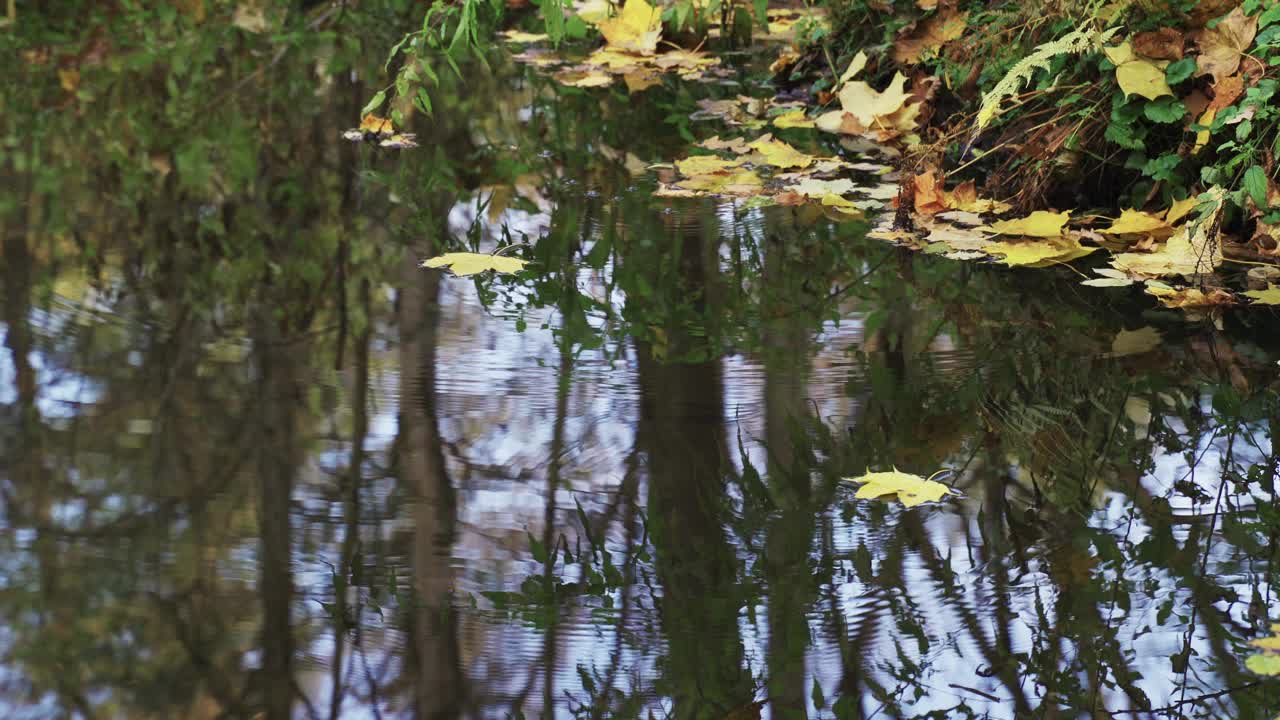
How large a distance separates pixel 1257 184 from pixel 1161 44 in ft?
1.77

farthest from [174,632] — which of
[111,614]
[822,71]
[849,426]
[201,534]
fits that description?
[822,71]

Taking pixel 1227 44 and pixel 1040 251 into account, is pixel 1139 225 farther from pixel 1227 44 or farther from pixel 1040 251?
pixel 1227 44

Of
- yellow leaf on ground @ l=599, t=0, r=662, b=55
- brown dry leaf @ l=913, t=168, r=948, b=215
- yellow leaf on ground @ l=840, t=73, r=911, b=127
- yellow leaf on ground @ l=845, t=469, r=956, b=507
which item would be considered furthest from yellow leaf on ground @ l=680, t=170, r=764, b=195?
yellow leaf on ground @ l=845, t=469, r=956, b=507

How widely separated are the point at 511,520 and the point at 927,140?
2604 mm

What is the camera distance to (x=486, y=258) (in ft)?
11.4

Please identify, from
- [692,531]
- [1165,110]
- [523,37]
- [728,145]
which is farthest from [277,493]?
[523,37]

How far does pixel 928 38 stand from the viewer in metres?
4.62

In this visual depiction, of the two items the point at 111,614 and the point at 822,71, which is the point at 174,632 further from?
the point at 822,71

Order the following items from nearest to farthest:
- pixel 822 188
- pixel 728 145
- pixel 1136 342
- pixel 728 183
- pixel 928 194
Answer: pixel 1136 342, pixel 928 194, pixel 822 188, pixel 728 183, pixel 728 145

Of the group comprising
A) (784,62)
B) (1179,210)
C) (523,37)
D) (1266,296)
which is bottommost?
(1266,296)

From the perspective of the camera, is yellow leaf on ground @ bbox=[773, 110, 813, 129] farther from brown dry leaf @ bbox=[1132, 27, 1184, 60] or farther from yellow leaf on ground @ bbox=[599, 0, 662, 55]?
brown dry leaf @ bbox=[1132, 27, 1184, 60]

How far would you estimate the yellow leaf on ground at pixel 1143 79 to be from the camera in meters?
3.47

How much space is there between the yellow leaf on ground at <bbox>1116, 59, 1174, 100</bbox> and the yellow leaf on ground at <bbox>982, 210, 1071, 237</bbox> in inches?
13.0

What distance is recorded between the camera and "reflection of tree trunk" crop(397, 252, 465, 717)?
1816 mm
